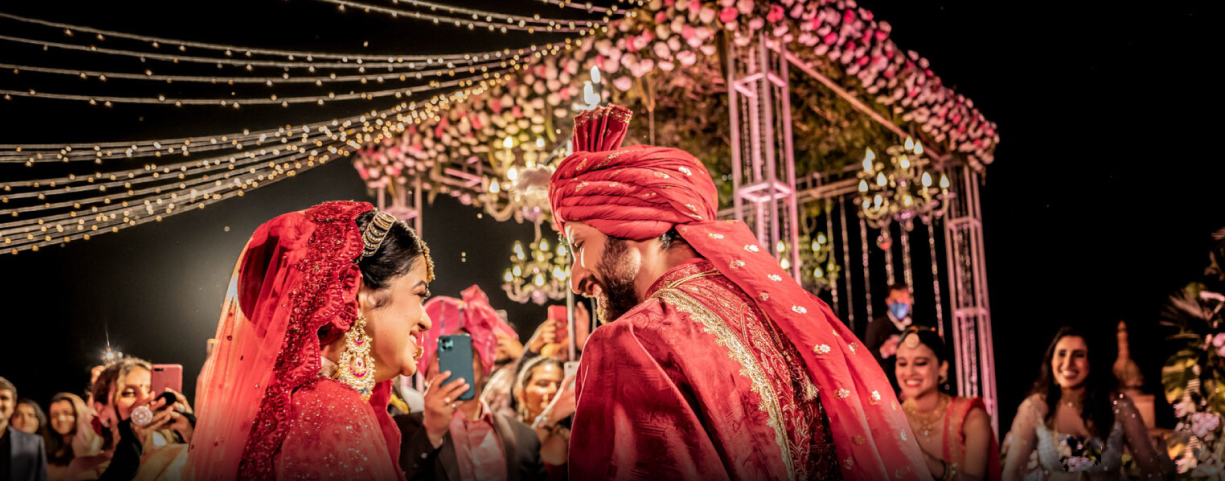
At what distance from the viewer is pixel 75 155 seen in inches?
130

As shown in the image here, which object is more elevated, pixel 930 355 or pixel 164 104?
pixel 164 104

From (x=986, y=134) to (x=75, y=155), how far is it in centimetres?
760

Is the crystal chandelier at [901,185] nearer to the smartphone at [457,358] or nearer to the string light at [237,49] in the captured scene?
the string light at [237,49]

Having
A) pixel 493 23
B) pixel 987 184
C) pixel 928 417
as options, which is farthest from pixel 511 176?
pixel 987 184

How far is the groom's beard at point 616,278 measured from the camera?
2234mm

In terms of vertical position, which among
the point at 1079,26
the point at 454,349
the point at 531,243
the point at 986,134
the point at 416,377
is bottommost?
the point at 416,377

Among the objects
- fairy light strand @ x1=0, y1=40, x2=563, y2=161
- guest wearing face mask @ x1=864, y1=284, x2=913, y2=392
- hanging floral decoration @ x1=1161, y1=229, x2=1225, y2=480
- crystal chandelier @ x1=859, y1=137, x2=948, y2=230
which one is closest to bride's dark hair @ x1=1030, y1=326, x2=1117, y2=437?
hanging floral decoration @ x1=1161, y1=229, x2=1225, y2=480

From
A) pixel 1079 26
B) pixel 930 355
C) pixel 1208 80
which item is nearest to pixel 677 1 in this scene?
pixel 930 355

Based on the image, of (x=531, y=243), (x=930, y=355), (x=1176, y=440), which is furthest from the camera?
(x=531, y=243)

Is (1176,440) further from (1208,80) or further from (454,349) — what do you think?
(454,349)

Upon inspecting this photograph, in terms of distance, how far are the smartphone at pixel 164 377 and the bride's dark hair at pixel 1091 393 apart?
5332mm

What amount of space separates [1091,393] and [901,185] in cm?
294

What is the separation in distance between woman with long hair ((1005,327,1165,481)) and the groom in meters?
3.99

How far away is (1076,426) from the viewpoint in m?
5.29
